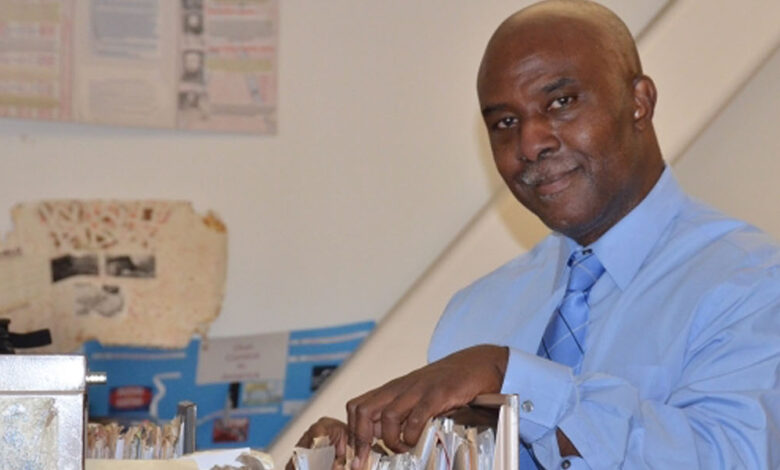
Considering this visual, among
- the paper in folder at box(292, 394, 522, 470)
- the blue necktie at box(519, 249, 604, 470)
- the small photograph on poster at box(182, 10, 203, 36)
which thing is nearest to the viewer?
the paper in folder at box(292, 394, 522, 470)

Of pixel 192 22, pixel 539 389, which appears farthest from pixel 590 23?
pixel 192 22

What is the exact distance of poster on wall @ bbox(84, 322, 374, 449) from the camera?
2.58 metres

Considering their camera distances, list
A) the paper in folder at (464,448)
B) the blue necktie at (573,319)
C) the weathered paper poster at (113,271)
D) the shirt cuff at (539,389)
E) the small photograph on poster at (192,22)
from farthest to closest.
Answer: the small photograph on poster at (192,22), the weathered paper poster at (113,271), the blue necktie at (573,319), the shirt cuff at (539,389), the paper in folder at (464,448)

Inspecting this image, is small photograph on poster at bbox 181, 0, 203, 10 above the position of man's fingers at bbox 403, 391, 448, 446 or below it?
above

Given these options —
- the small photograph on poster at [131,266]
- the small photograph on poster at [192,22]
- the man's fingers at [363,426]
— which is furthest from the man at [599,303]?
the small photograph on poster at [192,22]

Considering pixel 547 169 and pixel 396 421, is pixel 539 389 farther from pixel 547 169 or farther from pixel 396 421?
pixel 547 169

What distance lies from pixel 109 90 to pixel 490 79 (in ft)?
3.36

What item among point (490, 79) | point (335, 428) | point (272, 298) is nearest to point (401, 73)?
point (272, 298)

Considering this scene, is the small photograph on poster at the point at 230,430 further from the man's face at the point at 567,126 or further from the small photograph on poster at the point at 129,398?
the man's face at the point at 567,126

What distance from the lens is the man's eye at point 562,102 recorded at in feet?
5.80

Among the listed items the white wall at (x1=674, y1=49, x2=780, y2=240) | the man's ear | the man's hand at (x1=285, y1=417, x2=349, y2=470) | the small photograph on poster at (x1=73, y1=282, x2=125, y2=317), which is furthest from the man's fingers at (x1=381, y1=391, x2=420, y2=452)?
the white wall at (x1=674, y1=49, x2=780, y2=240)

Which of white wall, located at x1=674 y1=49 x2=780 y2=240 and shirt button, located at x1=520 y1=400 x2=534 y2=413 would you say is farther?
white wall, located at x1=674 y1=49 x2=780 y2=240

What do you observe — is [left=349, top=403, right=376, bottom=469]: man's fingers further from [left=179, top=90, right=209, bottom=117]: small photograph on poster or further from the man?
[left=179, top=90, right=209, bottom=117]: small photograph on poster

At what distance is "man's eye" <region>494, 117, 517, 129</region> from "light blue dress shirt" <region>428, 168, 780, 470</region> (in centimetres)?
21
